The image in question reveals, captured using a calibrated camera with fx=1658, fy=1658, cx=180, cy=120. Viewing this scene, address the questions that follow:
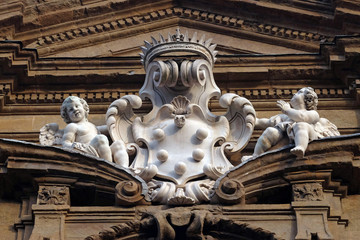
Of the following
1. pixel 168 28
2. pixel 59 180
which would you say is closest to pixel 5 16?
pixel 168 28

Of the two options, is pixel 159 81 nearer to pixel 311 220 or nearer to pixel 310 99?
pixel 310 99

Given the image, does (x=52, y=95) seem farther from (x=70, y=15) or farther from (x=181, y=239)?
(x=181, y=239)

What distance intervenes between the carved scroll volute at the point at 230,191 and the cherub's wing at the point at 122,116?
70.1 inches

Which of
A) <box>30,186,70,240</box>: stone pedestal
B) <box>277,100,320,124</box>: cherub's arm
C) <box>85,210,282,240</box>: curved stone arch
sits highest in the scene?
<box>277,100,320,124</box>: cherub's arm

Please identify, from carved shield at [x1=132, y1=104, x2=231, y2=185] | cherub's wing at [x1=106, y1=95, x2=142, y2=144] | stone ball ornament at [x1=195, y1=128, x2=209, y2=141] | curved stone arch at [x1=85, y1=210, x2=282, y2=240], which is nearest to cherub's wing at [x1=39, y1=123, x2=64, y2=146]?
cherub's wing at [x1=106, y1=95, x2=142, y2=144]

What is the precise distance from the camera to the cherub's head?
21.3 m

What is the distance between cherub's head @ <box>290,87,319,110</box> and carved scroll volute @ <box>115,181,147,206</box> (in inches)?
101

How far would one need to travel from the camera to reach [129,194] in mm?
20094

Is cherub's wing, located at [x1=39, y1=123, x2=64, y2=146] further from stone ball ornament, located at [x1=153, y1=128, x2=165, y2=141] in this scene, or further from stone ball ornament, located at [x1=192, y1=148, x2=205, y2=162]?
stone ball ornament, located at [x1=192, y1=148, x2=205, y2=162]

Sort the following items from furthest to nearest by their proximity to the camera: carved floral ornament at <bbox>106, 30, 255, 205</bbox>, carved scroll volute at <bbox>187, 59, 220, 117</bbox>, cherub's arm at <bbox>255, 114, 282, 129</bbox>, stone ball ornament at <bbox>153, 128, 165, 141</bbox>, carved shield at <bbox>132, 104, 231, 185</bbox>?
carved scroll volute at <bbox>187, 59, 220, 117</bbox> < cherub's arm at <bbox>255, 114, 282, 129</bbox> < stone ball ornament at <bbox>153, 128, 165, 141</bbox> < carved shield at <bbox>132, 104, 231, 185</bbox> < carved floral ornament at <bbox>106, 30, 255, 205</bbox>

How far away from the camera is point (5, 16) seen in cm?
2422

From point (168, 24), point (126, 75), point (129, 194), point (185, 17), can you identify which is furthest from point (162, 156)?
point (185, 17)

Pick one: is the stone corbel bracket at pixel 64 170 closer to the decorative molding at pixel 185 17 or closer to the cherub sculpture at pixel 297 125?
the cherub sculpture at pixel 297 125

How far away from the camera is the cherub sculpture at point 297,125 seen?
20.6 m
